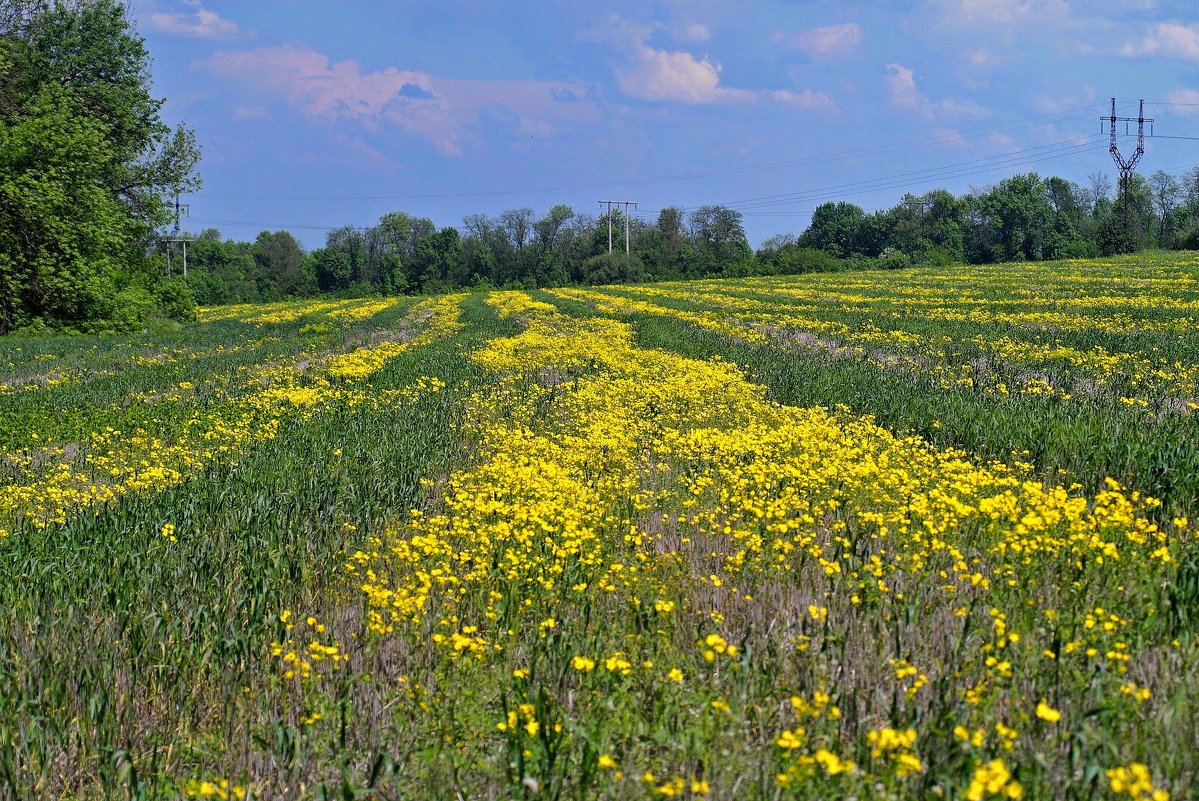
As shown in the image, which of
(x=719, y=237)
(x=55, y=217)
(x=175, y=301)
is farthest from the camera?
(x=719, y=237)

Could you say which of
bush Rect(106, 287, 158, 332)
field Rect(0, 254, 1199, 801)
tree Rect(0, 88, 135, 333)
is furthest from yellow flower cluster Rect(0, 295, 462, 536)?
bush Rect(106, 287, 158, 332)

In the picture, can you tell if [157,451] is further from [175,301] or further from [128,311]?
[175,301]

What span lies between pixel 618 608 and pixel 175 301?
45211mm

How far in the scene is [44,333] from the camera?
107ft

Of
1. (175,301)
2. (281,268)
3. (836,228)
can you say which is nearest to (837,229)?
(836,228)

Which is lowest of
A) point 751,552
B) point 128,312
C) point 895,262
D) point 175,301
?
point 751,552

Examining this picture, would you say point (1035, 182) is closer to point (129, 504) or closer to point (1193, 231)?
point (1193, 231)

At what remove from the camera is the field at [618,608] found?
3.17 metres

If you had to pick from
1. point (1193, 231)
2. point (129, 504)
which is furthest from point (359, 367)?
point (1193, 231)

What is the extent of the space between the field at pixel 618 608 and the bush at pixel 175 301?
3625cm

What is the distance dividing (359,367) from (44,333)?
77.7ft

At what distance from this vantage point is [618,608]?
4.63m

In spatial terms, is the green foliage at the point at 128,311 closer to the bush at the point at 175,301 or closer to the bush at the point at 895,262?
the bush at the point at 175,301

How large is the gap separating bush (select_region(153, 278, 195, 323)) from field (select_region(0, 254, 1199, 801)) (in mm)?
36245
